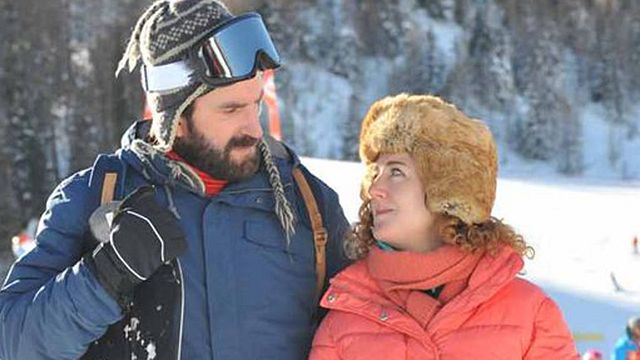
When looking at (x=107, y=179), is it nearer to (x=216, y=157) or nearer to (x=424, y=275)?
(x=216, y=157)

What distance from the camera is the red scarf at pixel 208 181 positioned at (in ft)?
7.15

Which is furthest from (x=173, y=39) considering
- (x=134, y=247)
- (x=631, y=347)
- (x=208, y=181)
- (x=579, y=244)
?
(x=579, y=244)

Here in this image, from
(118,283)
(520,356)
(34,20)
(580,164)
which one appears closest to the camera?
(118,283)

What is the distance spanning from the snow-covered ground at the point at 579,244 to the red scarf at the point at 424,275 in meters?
6.72

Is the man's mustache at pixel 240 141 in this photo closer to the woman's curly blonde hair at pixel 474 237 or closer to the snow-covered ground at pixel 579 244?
the woman's curly blonde hair at pixel 474 237

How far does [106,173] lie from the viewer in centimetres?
213

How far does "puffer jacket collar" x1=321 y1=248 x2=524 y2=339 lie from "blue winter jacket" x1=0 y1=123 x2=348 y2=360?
11cm

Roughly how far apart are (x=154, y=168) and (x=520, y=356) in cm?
82

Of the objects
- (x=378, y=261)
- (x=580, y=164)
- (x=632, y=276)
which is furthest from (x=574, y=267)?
(x=580, y=164)

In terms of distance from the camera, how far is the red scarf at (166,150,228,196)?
2.18 m

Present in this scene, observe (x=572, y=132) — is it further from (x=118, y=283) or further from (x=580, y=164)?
(x=118, y=283)

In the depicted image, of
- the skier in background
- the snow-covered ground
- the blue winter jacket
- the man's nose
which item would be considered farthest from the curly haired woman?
the snow-covered ground

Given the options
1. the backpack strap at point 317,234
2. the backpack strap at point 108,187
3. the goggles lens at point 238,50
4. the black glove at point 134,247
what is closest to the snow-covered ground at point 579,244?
the backpack strap at point 317,234

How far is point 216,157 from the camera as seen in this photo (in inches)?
84.7
